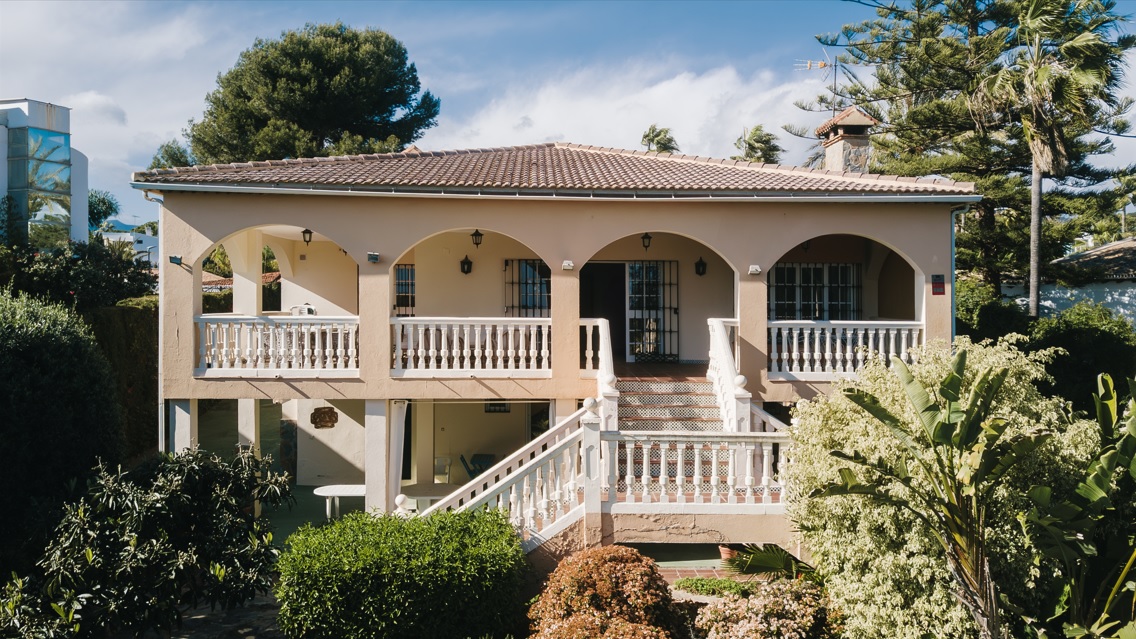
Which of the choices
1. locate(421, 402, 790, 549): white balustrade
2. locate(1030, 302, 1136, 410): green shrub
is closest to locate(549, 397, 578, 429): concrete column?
locate(421, 402, 790, 549): white balustrade

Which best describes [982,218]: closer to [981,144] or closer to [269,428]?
[981,144]

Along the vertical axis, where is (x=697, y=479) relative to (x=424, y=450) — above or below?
above

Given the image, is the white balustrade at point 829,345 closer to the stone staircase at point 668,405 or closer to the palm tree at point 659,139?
the stone staircase at point 668,405

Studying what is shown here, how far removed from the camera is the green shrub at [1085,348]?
1761 centimetres

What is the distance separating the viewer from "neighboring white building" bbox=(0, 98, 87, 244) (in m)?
24.7

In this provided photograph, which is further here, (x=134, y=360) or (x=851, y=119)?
(x=134, y=360)

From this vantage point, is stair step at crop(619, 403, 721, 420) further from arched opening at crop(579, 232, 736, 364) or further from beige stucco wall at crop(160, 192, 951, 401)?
arched opening at crop(579, 232, 736, 364)

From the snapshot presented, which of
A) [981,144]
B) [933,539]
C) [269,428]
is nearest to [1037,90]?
[981,144]

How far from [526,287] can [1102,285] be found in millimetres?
19093

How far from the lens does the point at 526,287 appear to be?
1525 centimetres

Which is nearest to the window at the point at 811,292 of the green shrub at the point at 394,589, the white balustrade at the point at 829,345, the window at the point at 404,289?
the white balustrade at the point at 829,345

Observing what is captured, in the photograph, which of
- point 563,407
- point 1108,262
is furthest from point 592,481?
point 1108,262

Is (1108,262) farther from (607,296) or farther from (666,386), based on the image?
(666,386)

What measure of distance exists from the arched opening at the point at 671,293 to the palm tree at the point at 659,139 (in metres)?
19.3
